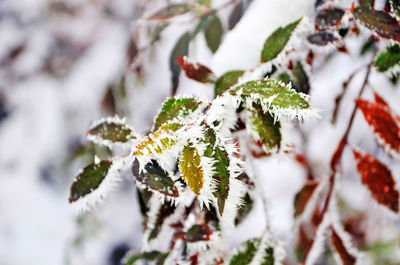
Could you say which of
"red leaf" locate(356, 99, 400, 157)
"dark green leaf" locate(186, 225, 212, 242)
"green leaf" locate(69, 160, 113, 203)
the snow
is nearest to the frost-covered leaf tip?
"green leaf" locate(69, 160, 113, 203)

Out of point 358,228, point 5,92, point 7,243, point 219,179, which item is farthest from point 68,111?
point 219,179

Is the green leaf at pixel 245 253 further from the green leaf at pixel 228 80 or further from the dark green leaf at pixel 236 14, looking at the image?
the dark green leaf at pixel 236 14

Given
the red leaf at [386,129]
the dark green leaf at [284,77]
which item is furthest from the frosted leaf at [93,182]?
the red leaf at [386,129]

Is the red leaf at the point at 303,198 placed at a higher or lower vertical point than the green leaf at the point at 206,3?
lower

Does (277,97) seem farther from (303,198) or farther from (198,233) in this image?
(303,198)

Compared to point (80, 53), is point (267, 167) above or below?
below

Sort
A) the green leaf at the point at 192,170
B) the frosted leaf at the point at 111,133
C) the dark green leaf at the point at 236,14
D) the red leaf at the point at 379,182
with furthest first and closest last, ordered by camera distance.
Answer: the dark green leaf at the point at 236,14 < the red leaf at the point at 379,182 < the frosted leaf at the point at 111,133 < the green leaf at the point at 192,170

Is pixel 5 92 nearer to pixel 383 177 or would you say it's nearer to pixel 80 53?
pixel 80 53

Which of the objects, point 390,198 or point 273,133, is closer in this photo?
point 273,133
